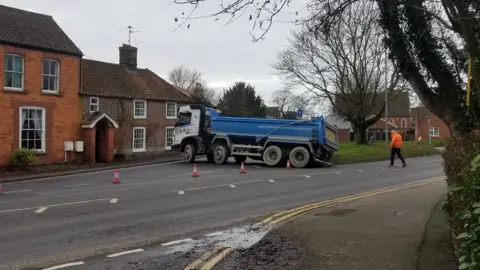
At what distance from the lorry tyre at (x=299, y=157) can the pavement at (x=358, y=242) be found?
13.8m

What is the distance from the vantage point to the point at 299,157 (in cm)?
2536

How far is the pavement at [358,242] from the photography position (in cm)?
639

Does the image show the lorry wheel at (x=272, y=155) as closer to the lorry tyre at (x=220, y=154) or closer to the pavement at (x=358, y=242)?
the lorry tyre at (x=220, y=154)

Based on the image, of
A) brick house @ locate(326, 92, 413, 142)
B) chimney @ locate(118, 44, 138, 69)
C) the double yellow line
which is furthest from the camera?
brick house @ locate(326, 92, 413, 142)

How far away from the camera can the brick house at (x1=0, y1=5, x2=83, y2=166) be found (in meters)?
25.9

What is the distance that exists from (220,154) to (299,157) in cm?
473

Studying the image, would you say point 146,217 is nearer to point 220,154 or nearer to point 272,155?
point 272,155

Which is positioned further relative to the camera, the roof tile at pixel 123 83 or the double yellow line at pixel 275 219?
the roof tile at pixel 123 83

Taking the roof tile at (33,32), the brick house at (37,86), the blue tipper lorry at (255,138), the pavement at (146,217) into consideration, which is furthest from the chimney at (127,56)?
the pavement at (146,217)

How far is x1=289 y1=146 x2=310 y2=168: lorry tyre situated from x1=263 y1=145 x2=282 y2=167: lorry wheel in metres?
0.67

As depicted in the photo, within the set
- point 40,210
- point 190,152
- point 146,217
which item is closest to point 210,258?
point 146,217

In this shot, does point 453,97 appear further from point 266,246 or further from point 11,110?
point 11,110

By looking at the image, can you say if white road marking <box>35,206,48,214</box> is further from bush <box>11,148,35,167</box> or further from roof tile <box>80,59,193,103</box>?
roof tile <box>80,59,193,103</box>

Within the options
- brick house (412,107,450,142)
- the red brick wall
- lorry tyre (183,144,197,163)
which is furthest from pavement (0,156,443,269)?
brick house (412,107,450,142)
